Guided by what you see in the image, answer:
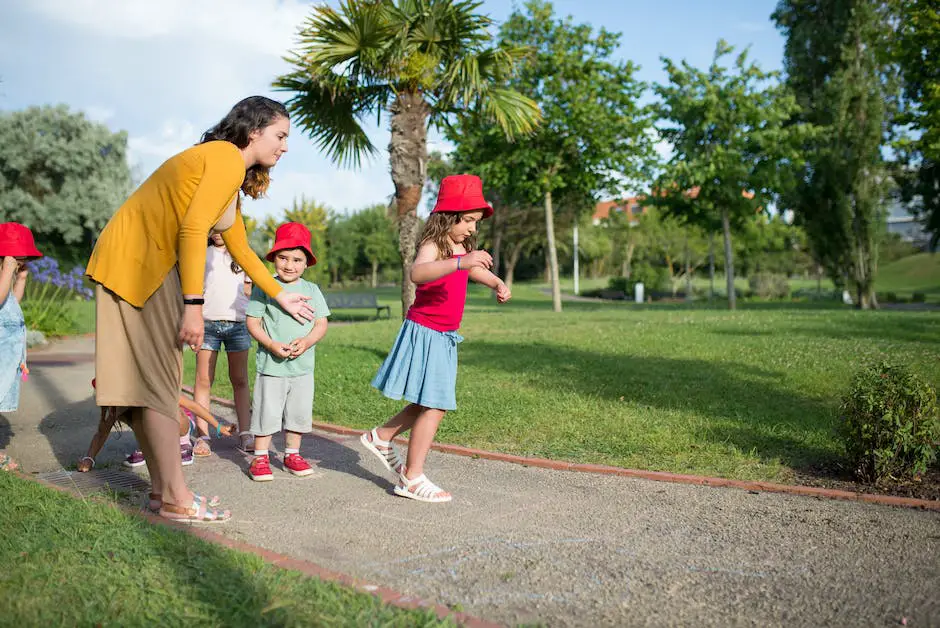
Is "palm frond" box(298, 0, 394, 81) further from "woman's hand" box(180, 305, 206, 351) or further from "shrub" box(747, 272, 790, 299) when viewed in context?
"shrub" box(747, 272, 790, 299)

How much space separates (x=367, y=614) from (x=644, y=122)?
74.4 ft

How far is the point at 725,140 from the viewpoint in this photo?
26062 millimetres

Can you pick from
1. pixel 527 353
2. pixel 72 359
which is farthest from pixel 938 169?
pixel 72 359

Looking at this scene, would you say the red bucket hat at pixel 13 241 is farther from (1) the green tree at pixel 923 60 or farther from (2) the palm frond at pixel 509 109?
(1) the green tree at pixel 923 60

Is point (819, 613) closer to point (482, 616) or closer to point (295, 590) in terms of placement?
point (482, 616)

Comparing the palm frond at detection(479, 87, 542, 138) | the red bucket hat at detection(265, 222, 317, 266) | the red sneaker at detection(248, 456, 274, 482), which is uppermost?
the palm frond at detection(479, 87, 542, 138)

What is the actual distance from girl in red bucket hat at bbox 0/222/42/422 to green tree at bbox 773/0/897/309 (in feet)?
93.3

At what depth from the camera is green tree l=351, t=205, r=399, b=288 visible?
7138 cm

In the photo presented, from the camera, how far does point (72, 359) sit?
11.3 metres

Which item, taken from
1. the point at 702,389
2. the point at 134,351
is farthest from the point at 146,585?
the point at 702,389

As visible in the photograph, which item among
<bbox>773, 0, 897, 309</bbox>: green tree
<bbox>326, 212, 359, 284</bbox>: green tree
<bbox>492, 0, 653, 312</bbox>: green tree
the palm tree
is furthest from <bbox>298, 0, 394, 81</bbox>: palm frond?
<bbox>326, 212, 359, 284</bbox>: green tree

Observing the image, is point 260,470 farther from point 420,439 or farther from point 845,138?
point 845,138

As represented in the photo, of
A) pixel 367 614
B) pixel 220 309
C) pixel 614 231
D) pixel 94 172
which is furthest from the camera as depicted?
pixel 614 231

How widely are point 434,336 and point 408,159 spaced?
236 inches
